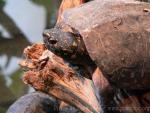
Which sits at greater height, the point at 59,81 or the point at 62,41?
the point at 62,41

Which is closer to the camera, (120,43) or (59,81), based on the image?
(120,43)

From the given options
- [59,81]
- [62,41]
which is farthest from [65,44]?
[59,81]

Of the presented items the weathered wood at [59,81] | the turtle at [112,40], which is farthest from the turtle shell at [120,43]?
the weathered wood at [59,81]

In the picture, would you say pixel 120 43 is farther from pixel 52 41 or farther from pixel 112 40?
pixel 52 41

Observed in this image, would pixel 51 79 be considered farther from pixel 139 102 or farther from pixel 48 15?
pixel 48 15

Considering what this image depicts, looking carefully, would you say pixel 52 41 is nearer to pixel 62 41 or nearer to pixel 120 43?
pixel 62 41
